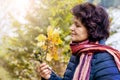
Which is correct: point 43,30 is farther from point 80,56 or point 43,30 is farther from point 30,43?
point 80,56

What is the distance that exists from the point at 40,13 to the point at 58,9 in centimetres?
30

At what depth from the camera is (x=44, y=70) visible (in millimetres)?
3203

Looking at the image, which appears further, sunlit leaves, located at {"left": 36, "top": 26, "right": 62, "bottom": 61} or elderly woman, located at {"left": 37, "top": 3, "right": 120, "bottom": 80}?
sunlit leaves, located at {"left": 36, "top": 26, "right": 62, "bottom": 61}

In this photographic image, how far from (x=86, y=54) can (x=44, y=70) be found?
16.3 inches

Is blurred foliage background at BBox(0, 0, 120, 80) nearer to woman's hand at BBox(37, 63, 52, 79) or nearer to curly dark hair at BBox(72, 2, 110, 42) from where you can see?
woman's hand at BBox(37, 63, 52, 79)

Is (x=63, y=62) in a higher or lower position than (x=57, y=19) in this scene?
lower

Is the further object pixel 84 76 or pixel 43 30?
pixel 43 30

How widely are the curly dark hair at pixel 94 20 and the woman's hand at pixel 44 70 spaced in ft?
1.35

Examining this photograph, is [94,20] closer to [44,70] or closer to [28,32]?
[44,70]

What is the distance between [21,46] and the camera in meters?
7.14

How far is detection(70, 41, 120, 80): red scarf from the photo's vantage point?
9.42ft

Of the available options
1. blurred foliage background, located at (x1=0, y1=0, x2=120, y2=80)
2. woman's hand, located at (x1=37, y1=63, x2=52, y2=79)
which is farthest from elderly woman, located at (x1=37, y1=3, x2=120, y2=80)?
blurred foliage background, located at (x1=0, y1=0, x2=120, y2=80)

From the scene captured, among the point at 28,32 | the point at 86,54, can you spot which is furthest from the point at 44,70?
the point at 28,32

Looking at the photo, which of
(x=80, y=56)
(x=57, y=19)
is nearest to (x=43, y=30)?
(x=57, y=19)
